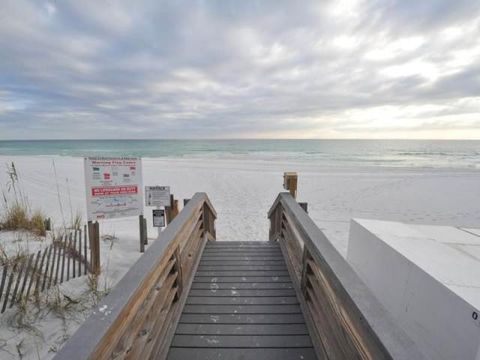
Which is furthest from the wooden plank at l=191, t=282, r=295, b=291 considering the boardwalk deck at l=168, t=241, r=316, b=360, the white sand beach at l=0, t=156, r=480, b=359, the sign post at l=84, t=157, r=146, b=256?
the sign post at l=84, t=157, r=146, b=256

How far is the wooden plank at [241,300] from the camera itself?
2.50 m

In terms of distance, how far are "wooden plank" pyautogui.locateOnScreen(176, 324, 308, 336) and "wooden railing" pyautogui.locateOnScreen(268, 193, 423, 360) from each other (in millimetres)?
142

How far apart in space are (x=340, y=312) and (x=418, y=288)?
5.95ft

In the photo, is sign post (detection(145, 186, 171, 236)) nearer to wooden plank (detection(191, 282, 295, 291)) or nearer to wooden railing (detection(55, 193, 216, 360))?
wooden railing (detection(55, 193, 216, 360))

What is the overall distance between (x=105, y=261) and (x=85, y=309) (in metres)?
1.35

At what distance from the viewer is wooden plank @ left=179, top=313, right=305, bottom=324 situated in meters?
2.24

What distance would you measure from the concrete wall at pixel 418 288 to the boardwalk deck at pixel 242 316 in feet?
3.34

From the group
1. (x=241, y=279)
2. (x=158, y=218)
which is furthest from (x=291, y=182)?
(x=158, y=218)

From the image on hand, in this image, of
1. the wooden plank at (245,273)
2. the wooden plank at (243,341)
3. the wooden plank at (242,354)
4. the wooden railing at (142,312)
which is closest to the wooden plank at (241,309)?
the wooden railing at (142,312)

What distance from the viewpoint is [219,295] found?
2646 mm

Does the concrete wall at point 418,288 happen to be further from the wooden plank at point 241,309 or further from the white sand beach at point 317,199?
the white sand beach at point 317,199

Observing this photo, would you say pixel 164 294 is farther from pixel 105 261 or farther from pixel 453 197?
pixel 453 197

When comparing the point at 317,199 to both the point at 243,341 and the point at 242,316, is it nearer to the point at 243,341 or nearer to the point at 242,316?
the point at 242,316

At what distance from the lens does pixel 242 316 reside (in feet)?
7.62
